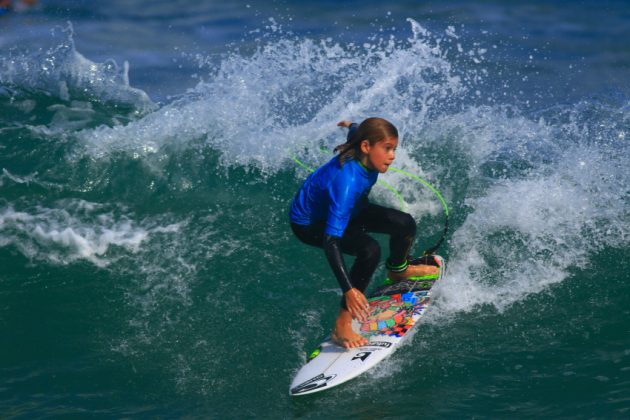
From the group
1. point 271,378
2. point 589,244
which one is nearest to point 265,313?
point 271,378

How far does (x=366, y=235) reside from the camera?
613cm

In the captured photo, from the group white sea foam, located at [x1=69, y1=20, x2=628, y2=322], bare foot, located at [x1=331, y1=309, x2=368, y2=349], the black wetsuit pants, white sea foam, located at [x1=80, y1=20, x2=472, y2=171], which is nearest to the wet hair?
the black wetsuit pants

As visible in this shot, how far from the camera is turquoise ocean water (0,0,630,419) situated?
19.1ft

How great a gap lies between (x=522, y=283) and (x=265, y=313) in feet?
7.07

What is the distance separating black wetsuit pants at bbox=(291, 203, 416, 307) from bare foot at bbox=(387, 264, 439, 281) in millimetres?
341

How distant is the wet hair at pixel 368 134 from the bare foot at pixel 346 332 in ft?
3.75

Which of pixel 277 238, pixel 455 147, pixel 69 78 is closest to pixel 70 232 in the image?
pixel 277 238

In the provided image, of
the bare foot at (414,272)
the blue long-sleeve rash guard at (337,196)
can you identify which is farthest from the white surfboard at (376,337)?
the blue long-sleeve rash guard at (337,196)

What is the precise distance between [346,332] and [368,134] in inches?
57.8

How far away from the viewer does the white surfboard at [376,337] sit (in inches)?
226

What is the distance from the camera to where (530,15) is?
49.9 ft

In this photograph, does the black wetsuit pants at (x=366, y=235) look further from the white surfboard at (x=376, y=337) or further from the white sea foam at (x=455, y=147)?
the white sea foam at (x=455, y=147)

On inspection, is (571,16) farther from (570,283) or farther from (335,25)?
(570,283)

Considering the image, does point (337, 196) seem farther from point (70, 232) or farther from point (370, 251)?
point (70, 232)
